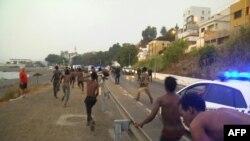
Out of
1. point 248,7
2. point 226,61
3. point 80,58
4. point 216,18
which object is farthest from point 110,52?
point 226,61

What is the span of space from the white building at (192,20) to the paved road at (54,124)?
80.0 m

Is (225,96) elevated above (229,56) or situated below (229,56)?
below

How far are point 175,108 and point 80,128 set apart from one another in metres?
6.59

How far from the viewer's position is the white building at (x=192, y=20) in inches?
3941

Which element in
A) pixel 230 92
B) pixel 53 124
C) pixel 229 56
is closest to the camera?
pixel 230 92

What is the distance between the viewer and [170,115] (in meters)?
6.06

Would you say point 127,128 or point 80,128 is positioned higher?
point 127,128

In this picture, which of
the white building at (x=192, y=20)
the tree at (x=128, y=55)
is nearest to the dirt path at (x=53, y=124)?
the white building at (x=192, y=20)

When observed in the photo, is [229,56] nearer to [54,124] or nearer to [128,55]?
[54,124]

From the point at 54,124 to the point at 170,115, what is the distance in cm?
768

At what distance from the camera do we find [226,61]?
133 ft

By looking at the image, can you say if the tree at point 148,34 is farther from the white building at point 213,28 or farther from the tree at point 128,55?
the white building at point 213,28

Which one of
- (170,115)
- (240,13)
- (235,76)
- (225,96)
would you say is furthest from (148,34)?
(170,115)

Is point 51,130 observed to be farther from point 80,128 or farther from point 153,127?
point 153,127
